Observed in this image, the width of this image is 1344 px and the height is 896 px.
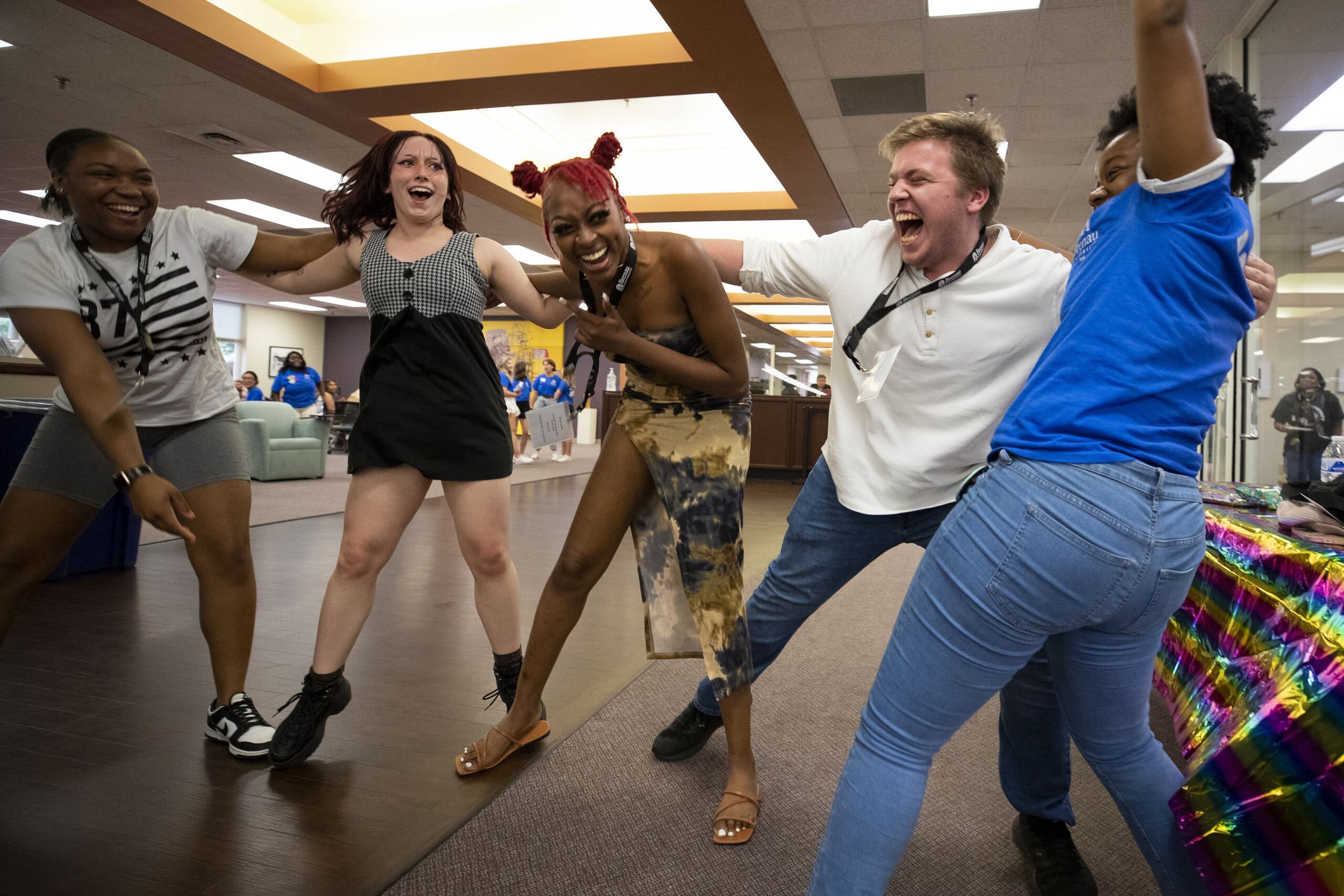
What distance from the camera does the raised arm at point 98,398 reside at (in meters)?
1.71

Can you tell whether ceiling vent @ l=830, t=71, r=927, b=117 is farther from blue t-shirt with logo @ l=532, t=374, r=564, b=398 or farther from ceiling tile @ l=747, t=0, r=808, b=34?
blue t-shirt with logo @ l=532, t=374, r=564, b=398

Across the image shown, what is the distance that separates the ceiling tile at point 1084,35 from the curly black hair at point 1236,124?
4515 millimetres

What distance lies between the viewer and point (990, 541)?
1056 mm

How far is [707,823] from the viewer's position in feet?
6.12

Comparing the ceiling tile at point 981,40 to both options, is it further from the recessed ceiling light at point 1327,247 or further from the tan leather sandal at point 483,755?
the tan leather sandal at point 483,755

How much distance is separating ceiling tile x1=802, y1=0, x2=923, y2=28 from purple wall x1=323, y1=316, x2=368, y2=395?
20369 millimetres

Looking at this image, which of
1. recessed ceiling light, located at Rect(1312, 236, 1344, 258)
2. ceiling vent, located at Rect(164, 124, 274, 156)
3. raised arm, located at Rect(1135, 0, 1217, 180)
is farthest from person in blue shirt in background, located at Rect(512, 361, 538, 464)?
raised arm, located at Rect(1135, 0, 1217, 180)

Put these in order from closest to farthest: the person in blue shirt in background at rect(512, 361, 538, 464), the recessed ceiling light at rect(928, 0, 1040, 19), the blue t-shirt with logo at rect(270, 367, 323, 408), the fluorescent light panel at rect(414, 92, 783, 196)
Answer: the recessed ceiling light at rect(928, 0, 1040, 19), the fluorescent light panel at rect(414, 92, 783, 196), the blue t-shirt with logo at rect(270, 367, 323, 408), the person in blue shirt in background at rect(512, 361, 538, 464)

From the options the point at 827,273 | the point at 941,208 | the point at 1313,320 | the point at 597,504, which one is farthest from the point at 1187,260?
the point at 1313,320

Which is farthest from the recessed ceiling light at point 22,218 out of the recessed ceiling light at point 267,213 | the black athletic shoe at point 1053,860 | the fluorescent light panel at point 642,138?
the black athletic shoe at point 1053,860

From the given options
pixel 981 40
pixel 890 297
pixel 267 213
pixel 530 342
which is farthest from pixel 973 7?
pixel 530 342

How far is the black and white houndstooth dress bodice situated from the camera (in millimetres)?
2053

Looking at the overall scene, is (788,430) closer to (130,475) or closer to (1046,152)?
(1046,152)

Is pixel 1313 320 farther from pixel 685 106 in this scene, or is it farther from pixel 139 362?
pixel 685 106
